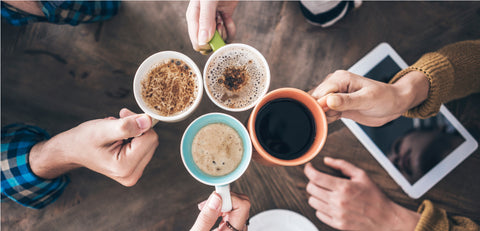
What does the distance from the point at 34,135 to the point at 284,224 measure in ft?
3.33

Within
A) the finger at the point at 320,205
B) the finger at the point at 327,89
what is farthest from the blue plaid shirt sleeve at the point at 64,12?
the finger at the point at 320,205

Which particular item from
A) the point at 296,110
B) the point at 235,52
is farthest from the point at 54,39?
the point at 296,110

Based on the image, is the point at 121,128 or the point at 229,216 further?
the point at 229,216

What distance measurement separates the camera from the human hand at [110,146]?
0.77 metres

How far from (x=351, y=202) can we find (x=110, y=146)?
92 centimetres

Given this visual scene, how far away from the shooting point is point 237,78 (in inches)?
33.2

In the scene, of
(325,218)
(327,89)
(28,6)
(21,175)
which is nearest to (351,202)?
(325,218)

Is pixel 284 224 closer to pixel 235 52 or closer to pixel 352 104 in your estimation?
pixel 352 104

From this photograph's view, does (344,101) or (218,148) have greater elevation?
(344,101)

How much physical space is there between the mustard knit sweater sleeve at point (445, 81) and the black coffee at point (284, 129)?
15.4 inches

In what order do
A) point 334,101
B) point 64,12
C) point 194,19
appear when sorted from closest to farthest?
point 334,101 < point 194,19 < point 64,12

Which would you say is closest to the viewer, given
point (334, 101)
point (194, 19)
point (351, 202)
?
point (334, 101)

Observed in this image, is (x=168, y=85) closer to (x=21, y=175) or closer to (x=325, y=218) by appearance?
(x=21, y=175)

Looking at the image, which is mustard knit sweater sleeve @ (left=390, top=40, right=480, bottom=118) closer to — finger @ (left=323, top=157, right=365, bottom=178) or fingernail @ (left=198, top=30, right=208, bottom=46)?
finger @ (left=323, top=157, right=365, bottom=178)
